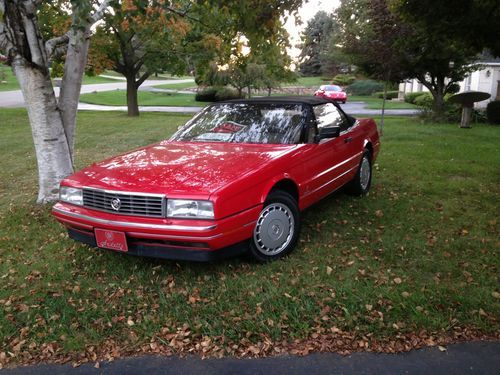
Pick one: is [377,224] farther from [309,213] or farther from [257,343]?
[257,343]

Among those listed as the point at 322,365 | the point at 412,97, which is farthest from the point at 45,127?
the point at 412,97

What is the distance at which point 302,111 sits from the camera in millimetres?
5039

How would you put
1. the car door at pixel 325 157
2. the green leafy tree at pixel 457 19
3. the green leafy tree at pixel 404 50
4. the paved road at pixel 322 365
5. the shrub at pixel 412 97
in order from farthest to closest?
the shrub at pixel 412 97 < the green leafy tree at pixel 404 50 < the green leafy tree at pixel 457 19 < the car door at pixel 325 157 < the paved road at pixel 322 365

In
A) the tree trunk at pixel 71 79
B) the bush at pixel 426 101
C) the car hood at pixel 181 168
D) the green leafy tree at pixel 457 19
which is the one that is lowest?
the bush at pixel 426 101

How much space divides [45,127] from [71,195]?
7.07 feet

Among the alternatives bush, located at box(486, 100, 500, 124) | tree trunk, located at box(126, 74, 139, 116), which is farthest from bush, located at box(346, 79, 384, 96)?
bush, located at box(486, 100, 500, 124)

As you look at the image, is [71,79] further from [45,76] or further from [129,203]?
[129,203]

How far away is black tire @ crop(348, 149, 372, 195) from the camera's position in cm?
614

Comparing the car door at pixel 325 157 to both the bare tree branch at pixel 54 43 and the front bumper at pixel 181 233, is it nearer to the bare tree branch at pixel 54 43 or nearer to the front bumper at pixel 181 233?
the front bumper at pixel 181 233

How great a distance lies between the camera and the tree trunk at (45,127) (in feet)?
18.6

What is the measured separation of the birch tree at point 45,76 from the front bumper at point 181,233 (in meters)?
2.42

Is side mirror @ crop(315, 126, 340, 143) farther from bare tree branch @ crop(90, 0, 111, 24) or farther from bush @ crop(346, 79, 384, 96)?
bush @ crop(346, 79, 384, 96)

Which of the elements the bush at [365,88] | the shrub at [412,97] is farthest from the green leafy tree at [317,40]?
the shrub at [412,97]

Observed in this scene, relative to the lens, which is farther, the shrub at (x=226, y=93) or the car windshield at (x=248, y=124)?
the shrub at (x=226, y=93)
